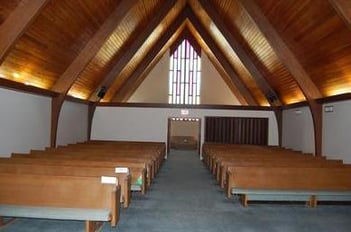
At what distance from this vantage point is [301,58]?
26.0 ft

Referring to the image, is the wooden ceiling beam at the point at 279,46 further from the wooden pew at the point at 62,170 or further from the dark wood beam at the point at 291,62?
the wooden pew at the point at 62,170

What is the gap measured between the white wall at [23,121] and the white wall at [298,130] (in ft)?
23.1

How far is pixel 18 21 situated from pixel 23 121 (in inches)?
109

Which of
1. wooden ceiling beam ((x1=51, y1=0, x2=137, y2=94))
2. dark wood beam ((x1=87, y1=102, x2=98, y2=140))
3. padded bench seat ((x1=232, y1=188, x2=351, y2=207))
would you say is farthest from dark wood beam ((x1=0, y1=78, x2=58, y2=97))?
padded bench seat ((x1=232, y1=188, x2=351, y2=207))

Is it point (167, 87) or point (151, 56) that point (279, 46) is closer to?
point (151, 56)

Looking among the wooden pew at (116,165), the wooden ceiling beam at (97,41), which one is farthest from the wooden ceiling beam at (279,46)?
the wooden pew at (116,165)

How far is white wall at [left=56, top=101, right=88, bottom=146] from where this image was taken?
32.7ft

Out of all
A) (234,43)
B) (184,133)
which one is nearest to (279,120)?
Answer: (234,43)

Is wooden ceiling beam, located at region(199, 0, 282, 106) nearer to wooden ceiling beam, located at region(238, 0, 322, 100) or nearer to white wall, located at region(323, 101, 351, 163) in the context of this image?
wooden ceiling beam, located at region(238, 0, 322, 100)

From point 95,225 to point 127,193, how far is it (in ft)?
2.72

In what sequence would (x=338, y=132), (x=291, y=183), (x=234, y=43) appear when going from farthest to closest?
(x=234, y=43)
(x=338, y=132)
(x=291, y=183)

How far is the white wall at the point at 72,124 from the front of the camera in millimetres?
9953

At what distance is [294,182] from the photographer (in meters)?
5.80

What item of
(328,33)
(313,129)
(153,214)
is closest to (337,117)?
(313,129)
